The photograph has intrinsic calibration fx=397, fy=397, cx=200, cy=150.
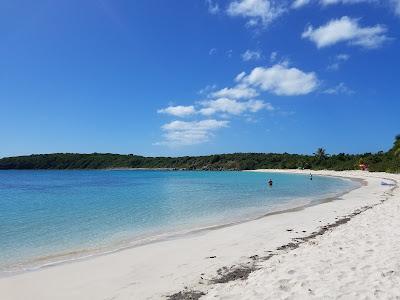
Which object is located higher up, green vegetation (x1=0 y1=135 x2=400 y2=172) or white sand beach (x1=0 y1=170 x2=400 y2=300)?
green vegetation (x1=0 y1=135 x2=400 y2=172)

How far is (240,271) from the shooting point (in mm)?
9195

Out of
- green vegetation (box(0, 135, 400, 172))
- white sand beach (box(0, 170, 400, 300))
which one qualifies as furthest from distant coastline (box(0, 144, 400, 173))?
white sand beach (box(0, 170, 400, 300))

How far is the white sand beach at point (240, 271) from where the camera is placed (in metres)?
7.11

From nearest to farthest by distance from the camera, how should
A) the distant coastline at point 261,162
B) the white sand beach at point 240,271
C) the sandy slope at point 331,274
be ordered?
1. the sandy slope at point 331,274
2. the white sand beach at point 240,271
3. the distant coastline at point 261,162

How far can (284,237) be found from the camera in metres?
13.8

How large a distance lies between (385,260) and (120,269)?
6.28 m

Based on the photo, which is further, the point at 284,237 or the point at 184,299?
the point at 284,237

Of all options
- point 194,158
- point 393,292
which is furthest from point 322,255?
point 194,158

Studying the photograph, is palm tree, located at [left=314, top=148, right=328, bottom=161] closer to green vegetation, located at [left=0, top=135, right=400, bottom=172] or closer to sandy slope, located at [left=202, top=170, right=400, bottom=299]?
green vegetation, located at [left=0, top=135, right=400, bottom=172]

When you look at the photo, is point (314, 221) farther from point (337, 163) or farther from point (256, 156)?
point (256, 156)

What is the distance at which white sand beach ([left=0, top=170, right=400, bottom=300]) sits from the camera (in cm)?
711

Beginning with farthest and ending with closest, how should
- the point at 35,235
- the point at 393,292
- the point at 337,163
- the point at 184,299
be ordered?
1. the point at 337,163
2. the point at 35,235
3. the point at 184,299
4. the point at 393,292

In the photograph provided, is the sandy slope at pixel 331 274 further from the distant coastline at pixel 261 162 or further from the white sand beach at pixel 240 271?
the distant coastline at pixel 261 162

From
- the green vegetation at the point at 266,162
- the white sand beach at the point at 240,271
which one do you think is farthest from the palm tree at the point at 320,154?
the white sand beach at the point at 240,271
